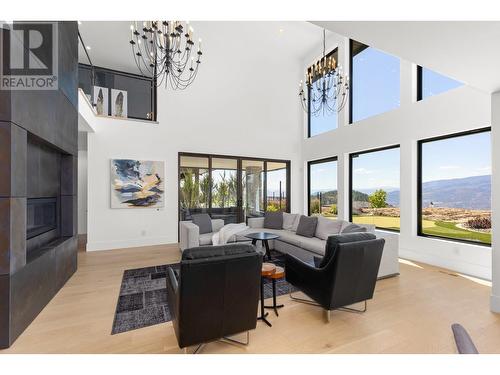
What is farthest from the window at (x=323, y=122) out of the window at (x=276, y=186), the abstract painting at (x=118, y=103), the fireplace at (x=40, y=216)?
the fireplace at (x=40, y=216)

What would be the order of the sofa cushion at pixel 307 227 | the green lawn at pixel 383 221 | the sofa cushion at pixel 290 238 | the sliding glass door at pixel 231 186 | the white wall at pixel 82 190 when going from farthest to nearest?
the white wall at pixel 82 190
the sliding glass door at pixel 231 186
the green lawn at pixel 383 221
the sofa cushion at pixel 307 227
the sofa cushion at pixel 290 238

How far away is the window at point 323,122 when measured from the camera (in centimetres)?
703

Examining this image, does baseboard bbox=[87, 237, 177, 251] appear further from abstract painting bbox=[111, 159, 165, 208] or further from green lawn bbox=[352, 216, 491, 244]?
green lawn bbox=[352, 216, 491, 244]

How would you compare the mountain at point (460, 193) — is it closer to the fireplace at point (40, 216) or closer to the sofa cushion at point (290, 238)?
the sofa cushion at point (290, 238)

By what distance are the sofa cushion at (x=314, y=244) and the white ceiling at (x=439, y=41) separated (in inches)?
116

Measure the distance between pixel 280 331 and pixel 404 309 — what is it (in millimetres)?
1555

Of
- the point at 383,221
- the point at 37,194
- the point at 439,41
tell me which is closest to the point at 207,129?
the point at 37,194

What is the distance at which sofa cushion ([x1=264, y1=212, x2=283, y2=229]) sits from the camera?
588 cm

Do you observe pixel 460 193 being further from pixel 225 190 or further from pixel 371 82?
pixel 225 190

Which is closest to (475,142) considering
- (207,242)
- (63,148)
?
(207,242)

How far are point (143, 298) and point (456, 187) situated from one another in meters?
5.59

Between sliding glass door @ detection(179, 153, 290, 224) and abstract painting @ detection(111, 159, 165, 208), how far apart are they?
61cm

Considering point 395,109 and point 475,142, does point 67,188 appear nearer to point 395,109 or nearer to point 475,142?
point 395,109

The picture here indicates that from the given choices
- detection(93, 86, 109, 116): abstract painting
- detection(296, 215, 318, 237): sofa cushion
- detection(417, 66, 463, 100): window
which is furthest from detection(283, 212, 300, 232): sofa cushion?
detection(93, 86, 109, 116): abstract painting
